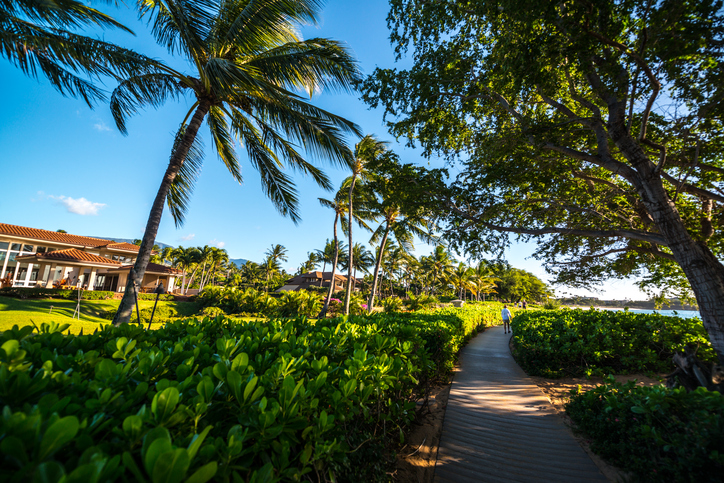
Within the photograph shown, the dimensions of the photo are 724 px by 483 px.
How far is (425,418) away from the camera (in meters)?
3.82

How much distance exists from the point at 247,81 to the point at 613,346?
9.24 metres

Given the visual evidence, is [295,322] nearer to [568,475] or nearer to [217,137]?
[568,475]

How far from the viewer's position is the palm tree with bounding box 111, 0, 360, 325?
17.4ft

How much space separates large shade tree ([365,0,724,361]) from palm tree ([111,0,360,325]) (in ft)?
4.83

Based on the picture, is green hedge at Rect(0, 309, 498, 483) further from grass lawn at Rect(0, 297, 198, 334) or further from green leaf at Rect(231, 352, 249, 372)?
grass lawn at Rect(0, 297, 198, 334)

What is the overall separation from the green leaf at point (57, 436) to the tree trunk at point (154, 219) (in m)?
4.94

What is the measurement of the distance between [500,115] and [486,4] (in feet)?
9.37

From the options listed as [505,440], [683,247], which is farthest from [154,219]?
[683,247]

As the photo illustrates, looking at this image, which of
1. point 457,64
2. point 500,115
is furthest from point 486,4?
point 500,115

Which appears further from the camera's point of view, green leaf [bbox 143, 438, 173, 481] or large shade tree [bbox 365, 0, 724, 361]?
A: large shade tree [bbox 365, 0, 724, 361]

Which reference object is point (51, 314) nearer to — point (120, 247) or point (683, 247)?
point (120, 247)

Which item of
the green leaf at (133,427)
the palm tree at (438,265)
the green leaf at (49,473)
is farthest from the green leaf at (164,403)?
the palm tree at (438,265)

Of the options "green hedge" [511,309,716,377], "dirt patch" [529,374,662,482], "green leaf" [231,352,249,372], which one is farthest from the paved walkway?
"green leaf" [231,352,249,372]

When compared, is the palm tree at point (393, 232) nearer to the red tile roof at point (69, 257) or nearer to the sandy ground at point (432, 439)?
the sandy ground at point (432, 439)
